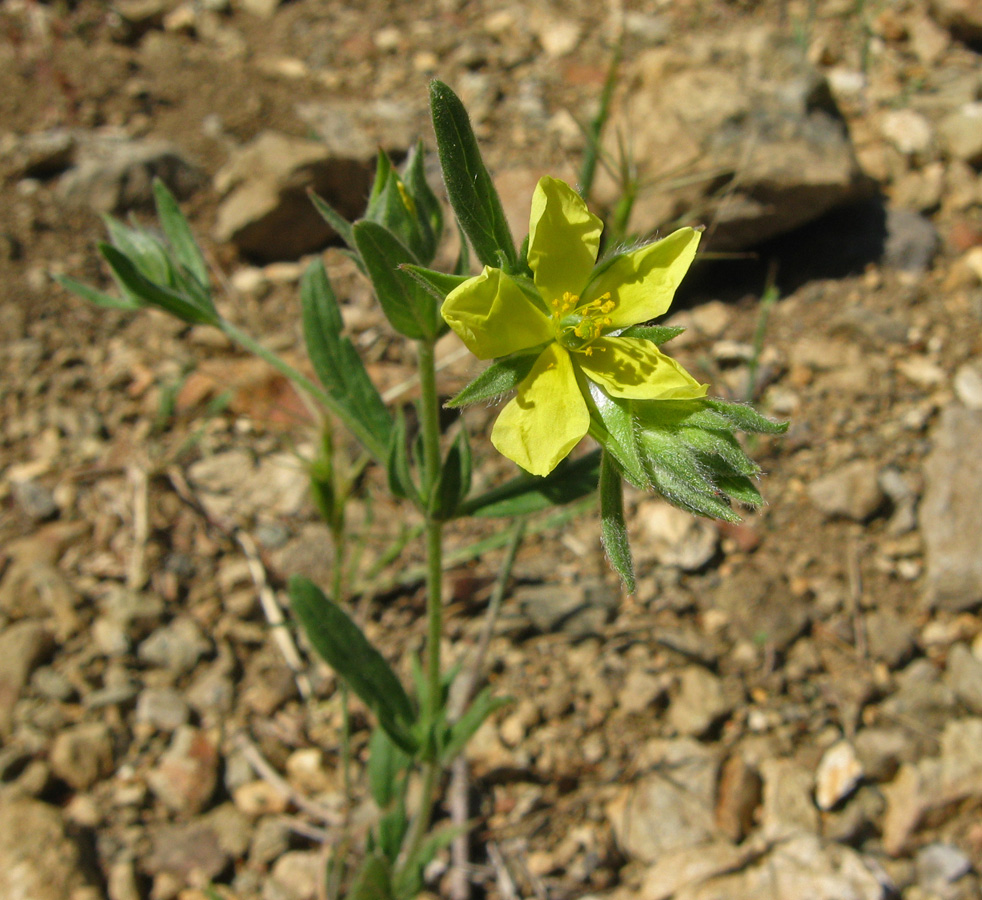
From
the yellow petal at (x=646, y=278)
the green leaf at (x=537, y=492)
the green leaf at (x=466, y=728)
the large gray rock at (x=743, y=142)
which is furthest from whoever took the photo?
the large gray rock at (x=743, y=142)

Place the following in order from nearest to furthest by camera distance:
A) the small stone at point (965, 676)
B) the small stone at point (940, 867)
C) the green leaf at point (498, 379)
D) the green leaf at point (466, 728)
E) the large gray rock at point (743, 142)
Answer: the green leaf at point (498, 379) < the green leaf at point (466, 728) < the small stone at point (940, 867) < the small stone at point (965, 676) < the large gray rock at point (743, 142)

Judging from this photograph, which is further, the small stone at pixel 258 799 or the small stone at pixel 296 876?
the small stone at pixel 258 799

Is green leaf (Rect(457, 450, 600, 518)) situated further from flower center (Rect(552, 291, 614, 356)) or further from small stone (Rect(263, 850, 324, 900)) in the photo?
small stone (Rect(263, 850, 324, 900))

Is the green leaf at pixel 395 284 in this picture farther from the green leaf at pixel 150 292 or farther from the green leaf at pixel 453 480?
the green leaf at pixel 150 292

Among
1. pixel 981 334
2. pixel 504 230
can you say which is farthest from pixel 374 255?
pixel 981 334

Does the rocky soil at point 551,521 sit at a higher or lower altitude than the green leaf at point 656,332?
lower

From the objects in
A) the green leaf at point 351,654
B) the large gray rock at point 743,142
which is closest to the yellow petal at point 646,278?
the green leaf at point 351,654

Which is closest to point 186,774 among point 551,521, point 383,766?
point 383,766

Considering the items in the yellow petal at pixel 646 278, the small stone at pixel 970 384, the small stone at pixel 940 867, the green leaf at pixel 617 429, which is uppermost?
the yellow petal at pixel 646 278
